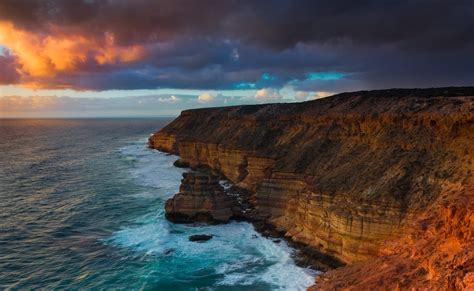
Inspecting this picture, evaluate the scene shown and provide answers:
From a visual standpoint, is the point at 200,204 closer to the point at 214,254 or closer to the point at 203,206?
the point at 203,206

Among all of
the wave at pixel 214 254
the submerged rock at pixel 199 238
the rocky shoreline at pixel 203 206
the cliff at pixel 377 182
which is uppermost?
the cliff at pixel 377 182

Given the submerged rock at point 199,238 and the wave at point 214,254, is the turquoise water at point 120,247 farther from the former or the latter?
the submerged rock at point 199,238

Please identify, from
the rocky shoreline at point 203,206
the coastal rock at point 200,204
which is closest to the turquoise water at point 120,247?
the rocky shoreline at point 203,206

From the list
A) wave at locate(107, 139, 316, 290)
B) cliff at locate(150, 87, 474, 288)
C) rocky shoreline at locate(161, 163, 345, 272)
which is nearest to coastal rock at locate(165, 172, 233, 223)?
rocky shoreline at locate(161, 163, 345, 272)

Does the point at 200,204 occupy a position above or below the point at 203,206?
above

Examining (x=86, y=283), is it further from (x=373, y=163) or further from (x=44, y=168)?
(x=44, y=168)

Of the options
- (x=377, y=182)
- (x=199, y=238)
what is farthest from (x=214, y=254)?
(x=377, y=182)
